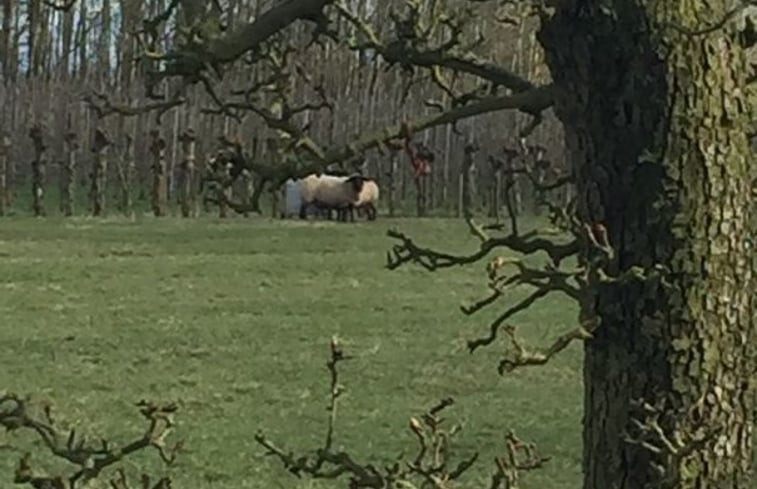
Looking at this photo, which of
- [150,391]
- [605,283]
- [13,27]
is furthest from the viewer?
[13,27]

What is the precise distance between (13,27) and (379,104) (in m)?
11.6

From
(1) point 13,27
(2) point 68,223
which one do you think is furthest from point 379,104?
(1) point 13,27

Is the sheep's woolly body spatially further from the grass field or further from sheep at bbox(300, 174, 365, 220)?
the grass field

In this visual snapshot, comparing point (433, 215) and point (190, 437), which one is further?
point (433, 215)

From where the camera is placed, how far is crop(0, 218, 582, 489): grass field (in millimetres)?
8297

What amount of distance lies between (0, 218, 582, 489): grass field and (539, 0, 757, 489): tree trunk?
3.16 metres

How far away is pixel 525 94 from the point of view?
201cm

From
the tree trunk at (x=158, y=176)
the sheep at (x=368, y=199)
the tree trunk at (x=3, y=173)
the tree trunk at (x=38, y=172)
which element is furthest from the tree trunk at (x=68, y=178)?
the sheep at (x=368, y=199)

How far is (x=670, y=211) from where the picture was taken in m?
1.84

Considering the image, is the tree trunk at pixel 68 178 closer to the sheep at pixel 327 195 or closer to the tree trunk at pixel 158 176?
the tree trunk at pixel 158 176

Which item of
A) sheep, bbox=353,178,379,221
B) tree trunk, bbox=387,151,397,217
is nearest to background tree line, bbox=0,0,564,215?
tree trunk, bbox=387,151,397,217

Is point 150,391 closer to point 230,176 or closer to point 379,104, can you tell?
point 230,176

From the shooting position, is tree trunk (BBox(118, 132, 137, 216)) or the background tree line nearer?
the background tree line

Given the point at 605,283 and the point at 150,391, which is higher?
the point at 605,283
